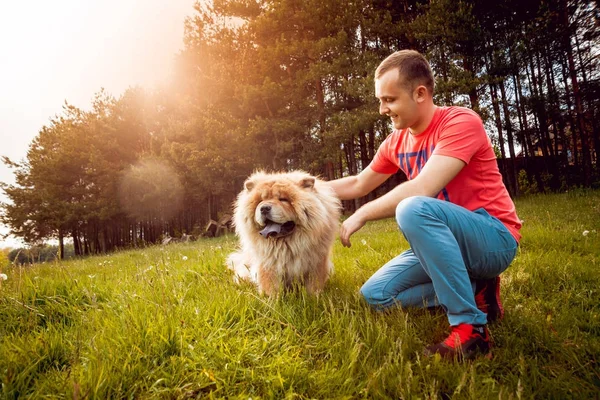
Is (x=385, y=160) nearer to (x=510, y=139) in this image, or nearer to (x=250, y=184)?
(x=250, y=184)

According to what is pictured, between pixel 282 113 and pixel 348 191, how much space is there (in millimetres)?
14449

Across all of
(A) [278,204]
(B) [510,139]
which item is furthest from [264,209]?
(B) [510,139]

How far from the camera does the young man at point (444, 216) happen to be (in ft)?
7.07

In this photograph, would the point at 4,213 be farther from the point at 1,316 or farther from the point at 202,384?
the point at 202,384

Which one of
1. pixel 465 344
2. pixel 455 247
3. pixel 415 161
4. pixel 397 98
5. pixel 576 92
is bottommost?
pixel 465 344

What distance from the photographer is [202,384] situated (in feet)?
5.29

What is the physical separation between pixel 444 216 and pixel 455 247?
23 cm

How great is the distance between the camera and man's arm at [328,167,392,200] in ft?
10.9

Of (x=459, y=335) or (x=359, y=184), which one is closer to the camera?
(x=459, y=335)

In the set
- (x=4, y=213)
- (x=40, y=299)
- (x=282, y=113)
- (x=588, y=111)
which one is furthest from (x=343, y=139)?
(x=4, y=213)

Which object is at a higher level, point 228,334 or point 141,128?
point 141,128

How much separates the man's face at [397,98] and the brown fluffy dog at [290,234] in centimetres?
110

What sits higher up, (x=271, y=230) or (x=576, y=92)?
(x=576, y=92)

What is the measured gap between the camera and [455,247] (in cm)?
219
